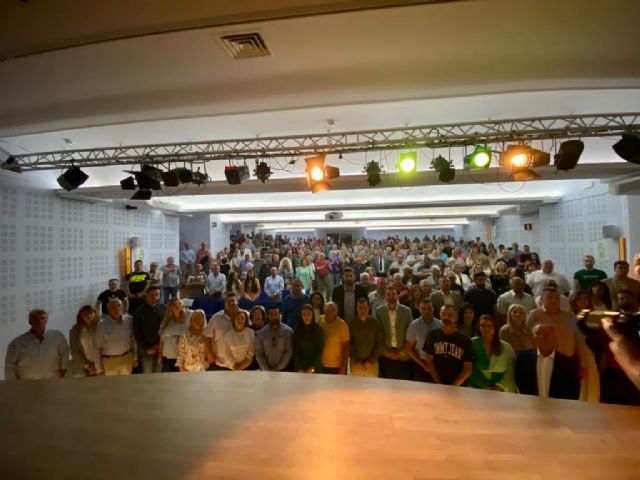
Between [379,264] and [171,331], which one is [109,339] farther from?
[379,264]

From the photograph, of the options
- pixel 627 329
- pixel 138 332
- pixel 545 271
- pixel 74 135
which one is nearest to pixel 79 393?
pixel 138 332

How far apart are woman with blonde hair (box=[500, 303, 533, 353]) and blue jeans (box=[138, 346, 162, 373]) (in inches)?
144

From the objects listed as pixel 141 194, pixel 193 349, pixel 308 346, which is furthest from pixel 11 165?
pixel 308 346

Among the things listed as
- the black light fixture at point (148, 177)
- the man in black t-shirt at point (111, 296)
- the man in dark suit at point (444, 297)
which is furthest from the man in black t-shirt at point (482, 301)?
the man in black t-shirt at point (111, 296)

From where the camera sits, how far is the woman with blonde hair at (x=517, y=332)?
124 inches

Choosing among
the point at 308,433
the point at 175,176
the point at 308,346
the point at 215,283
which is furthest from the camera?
the point at 215,283

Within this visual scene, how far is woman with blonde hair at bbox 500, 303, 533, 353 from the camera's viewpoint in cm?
315

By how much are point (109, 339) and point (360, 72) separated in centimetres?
361

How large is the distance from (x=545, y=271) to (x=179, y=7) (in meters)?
5.69

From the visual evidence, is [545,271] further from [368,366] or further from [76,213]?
[76,213]

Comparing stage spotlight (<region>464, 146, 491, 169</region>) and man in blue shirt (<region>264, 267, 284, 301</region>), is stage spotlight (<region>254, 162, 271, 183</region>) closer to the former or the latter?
man in blue shirt (<region>264, 267, 284, 301</region>)

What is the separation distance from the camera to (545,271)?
16.9ft

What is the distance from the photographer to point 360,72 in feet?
9.38

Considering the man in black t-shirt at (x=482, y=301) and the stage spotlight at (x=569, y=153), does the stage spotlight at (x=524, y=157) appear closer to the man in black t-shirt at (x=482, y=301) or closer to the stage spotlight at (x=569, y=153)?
the stage spotlight at (x=569, y=153)
